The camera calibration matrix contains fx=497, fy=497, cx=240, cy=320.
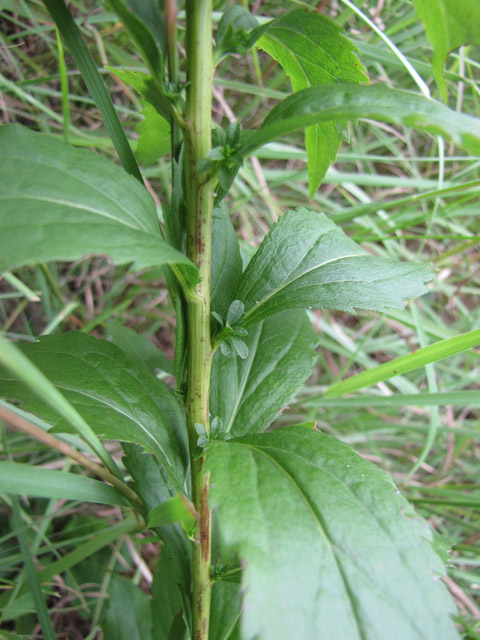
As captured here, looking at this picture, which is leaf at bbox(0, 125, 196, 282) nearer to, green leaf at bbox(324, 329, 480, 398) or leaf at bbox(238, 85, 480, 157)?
leaf at bbox(238, 85, 480, 157)

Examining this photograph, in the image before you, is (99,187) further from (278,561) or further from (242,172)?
(242,172)

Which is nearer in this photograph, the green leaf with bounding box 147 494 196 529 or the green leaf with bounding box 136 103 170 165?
the green leaf with bounding box 147 494 196 529

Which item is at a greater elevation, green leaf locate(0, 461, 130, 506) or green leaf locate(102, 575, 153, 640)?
green leaf locate(0, 461, 130, 506)

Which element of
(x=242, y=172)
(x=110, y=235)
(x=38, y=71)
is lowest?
(x=110, y=235)

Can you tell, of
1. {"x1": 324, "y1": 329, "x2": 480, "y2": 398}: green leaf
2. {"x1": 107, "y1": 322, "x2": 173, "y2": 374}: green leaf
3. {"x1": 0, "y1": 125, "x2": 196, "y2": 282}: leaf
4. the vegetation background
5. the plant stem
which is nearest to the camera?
{"x1": 0, "y1": 125, "x2": 196, "y2": 282}: leaf

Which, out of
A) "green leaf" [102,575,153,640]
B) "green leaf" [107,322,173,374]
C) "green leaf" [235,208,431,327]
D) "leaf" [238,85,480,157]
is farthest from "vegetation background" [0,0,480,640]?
"leaf" [238,85,480,157]

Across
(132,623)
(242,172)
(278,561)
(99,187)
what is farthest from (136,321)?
(278,561)
